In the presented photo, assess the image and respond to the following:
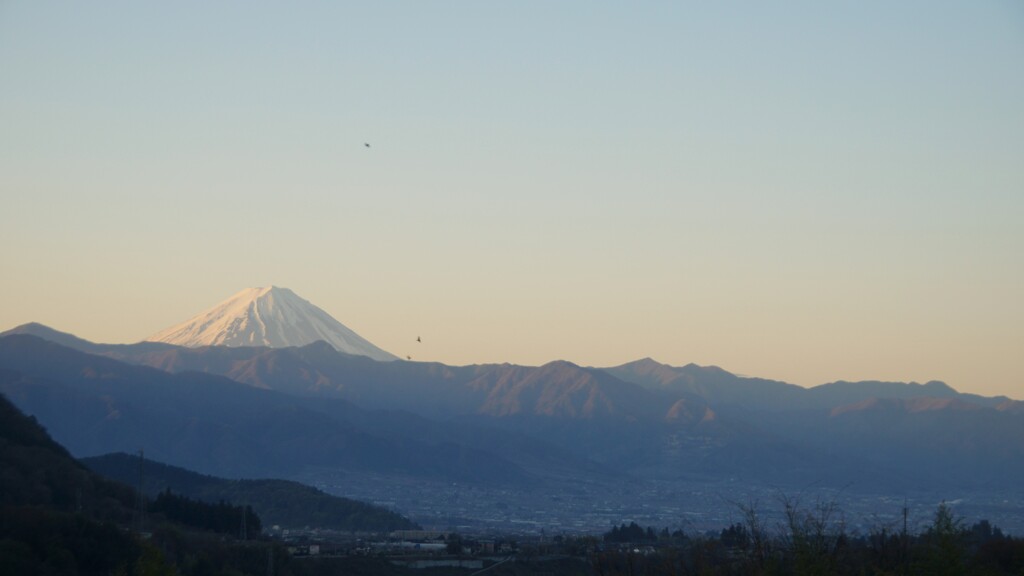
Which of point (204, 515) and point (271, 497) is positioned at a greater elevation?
point (271, 497)

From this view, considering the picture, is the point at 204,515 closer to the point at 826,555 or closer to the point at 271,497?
the point at 271,497

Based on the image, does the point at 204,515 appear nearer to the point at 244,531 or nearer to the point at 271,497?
the point at 244,531

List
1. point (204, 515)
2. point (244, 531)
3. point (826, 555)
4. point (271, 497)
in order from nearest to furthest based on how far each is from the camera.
Result: point (826, 555) → point (244, 531) → point (204, 515) → point (271, 497)

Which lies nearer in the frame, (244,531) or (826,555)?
(826,555)

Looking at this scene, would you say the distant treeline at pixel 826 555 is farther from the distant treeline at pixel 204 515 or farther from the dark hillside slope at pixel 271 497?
the dark hillside slope at pixel 271 497

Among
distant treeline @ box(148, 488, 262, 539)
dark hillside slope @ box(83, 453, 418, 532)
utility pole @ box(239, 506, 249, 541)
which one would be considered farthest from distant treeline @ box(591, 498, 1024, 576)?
dark hillside slope @ box(83, 453, 418, 532)

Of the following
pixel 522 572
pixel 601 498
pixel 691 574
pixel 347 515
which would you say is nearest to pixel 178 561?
pixel 522 572

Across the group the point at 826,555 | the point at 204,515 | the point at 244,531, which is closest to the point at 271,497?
the point at 204,515

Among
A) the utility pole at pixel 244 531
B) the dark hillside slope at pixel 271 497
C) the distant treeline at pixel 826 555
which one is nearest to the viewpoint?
the distant treeline at pixel 826 555

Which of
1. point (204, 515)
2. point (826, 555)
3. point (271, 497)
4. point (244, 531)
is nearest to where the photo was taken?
point (826, 555)

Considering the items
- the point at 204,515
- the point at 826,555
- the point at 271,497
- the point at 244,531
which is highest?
the point at 271,497

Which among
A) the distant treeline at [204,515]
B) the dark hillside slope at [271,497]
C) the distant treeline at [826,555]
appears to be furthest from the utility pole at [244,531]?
the distant treeline at [826,555]

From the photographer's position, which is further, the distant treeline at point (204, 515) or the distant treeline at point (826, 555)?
the distant treeline at point (204, 515)

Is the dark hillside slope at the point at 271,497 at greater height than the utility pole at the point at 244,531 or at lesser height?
greater
